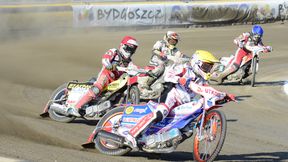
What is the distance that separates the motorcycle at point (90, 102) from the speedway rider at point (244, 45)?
669 centimetres

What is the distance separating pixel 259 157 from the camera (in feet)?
32.7

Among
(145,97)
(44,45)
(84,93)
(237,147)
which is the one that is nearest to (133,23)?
(44,45)

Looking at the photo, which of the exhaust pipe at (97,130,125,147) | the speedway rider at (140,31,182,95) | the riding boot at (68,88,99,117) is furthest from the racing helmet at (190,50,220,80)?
the speedway rider at (140,31,182,95)

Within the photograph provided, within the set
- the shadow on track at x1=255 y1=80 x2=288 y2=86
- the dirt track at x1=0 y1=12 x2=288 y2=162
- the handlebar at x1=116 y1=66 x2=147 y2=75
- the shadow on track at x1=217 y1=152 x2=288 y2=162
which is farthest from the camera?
the shadow on track at x1=255 y1=80 x2=288 y2=86

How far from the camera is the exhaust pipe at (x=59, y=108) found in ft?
40.8

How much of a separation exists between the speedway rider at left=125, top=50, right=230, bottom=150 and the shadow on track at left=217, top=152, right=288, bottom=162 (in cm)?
110

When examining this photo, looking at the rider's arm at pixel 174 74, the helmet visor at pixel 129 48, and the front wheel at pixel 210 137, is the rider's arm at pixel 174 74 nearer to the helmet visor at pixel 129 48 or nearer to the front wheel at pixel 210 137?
the front wheel at pixel 210 137

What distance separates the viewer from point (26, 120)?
40.1ft

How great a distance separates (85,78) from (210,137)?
10558 millimetres

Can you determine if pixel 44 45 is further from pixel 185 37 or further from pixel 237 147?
pixel 237 147

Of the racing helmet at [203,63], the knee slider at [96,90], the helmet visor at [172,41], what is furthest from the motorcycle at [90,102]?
the helmet visor at [172,41]

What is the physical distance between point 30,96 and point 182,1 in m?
20.5

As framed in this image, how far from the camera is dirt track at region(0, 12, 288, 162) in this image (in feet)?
32.5

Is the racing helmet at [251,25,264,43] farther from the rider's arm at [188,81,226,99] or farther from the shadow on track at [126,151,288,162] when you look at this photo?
the rider's arm at [188,81,226,99]
